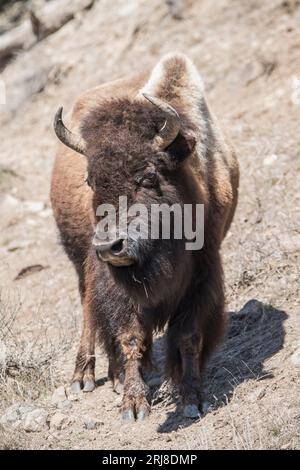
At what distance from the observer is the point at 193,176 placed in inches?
233

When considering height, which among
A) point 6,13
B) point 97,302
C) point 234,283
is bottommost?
point 6,13

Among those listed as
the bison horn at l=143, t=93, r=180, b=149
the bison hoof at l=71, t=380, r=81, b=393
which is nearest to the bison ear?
the bison horn at l=143, t=93, r=180, b=149

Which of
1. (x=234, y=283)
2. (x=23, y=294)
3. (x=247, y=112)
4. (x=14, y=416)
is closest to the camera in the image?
(x=14, y=416)

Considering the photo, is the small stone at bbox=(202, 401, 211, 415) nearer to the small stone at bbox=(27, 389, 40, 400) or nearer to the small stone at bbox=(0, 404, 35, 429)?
the small stone at bbox=(0, 404, 35, 429)

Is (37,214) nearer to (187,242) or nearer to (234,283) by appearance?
(234,283)

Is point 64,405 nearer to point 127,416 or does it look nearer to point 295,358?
point 127,416

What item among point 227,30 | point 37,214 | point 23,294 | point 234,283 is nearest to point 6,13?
point 227,30

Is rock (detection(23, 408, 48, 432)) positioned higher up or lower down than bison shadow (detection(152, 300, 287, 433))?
higher up

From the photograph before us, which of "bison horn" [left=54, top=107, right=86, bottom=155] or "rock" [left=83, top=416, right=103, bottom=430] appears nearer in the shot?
"rock" [left=83, top=416, right=103, bottom=430]

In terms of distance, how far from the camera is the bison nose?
4.96 m

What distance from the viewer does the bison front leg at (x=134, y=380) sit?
5.68 meters

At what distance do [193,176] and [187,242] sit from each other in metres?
0.54

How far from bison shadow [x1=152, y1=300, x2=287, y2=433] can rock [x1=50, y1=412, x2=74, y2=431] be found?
0.71m

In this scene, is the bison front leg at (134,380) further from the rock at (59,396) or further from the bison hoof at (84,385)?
the bison hoof at (84,385)
